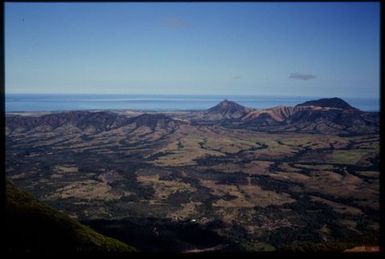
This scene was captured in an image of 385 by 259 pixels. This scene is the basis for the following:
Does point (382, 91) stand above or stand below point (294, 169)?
above

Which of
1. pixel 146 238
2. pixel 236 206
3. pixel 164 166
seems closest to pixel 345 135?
pixel 164 166

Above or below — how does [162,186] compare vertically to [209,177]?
below

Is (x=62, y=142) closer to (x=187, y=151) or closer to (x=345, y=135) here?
(x=187, y=151)

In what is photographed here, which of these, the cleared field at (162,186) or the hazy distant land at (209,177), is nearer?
the hazy distant land at (209,177)

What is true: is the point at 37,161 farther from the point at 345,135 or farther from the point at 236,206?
the point at 345,135

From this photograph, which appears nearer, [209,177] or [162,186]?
[162,186]

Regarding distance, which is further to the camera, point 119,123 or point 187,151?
point 119,123

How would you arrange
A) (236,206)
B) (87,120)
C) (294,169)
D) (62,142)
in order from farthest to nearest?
(87,120), (62,142), (294,169), (236,206)

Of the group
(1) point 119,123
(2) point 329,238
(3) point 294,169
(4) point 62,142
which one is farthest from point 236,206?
(1) point 119,123

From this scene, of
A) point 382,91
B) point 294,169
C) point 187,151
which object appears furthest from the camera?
point 187,151

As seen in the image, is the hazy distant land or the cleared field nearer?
the hazy distant land
